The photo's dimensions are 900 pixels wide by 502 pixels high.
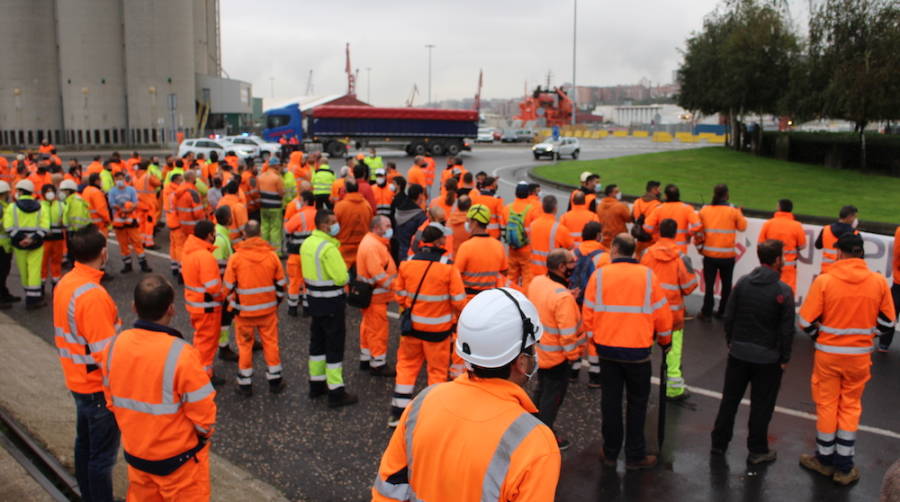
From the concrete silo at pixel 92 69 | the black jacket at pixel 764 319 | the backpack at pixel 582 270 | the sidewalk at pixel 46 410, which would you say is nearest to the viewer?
the sidewalk at pixel 46 410

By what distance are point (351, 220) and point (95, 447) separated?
17.3ft

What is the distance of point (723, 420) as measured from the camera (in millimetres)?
5840

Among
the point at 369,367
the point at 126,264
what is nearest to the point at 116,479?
the point at 369,367

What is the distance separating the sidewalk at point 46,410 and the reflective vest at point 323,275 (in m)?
1.66

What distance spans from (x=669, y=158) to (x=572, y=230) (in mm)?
29456

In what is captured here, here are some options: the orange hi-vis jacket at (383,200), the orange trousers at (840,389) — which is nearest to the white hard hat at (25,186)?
the orange hi-vis jacket at (383,200)

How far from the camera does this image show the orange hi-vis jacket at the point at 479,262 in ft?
23.1

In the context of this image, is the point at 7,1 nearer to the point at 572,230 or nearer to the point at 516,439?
the point at 572,230

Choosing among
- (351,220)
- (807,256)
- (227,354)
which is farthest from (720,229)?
(227,354)

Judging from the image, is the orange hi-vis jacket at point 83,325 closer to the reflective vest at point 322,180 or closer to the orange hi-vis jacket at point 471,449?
the orange hi-vis jacket at point 471,449

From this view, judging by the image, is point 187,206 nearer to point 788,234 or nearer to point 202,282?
point 202,282

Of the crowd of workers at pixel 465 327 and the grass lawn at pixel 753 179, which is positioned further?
the grass lawn at pixel 753 179

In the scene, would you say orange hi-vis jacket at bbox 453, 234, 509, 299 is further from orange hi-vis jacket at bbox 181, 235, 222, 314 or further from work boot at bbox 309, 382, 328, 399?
orange hi-vis jacket at bbox 181, 235, 222, 314

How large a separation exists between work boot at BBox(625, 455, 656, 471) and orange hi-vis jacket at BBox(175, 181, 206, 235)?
27.5 feet
